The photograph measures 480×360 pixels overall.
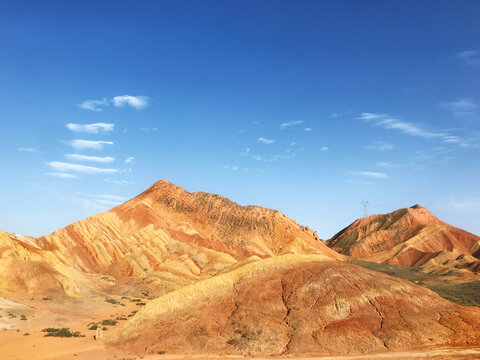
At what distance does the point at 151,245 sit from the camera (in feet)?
346

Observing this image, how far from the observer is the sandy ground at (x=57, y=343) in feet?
85.4

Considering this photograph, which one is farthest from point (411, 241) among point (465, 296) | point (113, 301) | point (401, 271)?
point (113, 301)

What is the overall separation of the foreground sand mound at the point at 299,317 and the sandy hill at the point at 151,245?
30267 mm

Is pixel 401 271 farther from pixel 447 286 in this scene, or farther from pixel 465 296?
pixel 465 296

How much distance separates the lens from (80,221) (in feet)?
336

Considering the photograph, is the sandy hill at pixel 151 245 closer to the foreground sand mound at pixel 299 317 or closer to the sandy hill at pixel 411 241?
the sandy hill at pixel 411 241

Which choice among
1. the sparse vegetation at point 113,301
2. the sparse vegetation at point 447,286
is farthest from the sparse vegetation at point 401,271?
the sparse vegetation at point 113,301

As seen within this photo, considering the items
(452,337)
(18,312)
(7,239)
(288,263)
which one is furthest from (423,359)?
(7,239)

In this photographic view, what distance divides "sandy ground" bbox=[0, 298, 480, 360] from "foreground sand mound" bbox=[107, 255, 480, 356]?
131 cm

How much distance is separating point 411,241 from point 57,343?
15517 cm

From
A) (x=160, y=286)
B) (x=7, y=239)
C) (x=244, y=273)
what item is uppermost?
(x=7, y=239)

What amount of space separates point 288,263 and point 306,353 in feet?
41.6

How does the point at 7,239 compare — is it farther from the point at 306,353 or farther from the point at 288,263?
the point at 306,353

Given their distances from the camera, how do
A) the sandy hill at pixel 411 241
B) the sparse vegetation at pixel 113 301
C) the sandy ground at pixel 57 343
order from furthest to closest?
the sandy hill at pixel 411 241 < the sparse vegetation at pixel 113 301 < the sandy ground at pixel 57 343
